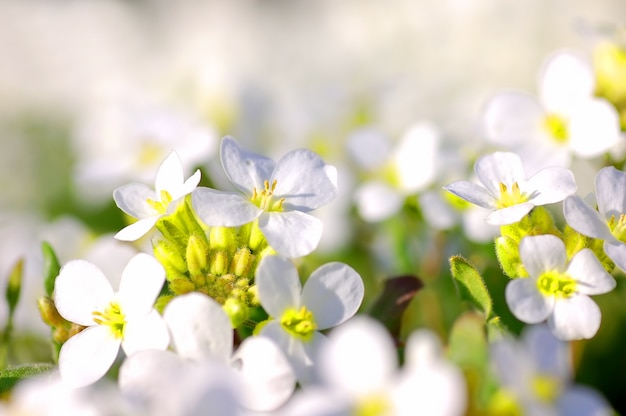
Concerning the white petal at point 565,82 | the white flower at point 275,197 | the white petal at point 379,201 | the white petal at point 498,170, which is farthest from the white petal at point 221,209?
the white petal at point 565,82

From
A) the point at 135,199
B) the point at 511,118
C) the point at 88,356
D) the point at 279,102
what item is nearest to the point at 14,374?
the point at 88,356

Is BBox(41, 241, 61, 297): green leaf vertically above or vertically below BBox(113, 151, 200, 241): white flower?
below

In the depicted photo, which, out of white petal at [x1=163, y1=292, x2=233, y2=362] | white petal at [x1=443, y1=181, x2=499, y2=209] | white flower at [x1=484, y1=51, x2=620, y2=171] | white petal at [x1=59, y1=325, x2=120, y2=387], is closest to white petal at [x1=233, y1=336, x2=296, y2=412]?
white petal at [x1=163, y1=292, x2=233, y2=362]

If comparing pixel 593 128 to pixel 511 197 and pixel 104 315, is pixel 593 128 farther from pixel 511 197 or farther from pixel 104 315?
pixel 104 315

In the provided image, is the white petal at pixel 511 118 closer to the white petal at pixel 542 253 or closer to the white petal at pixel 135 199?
the white petal at pixel 542 253

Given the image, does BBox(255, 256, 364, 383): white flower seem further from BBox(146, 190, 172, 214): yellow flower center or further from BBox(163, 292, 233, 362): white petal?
BBox(146, 190, 172, 214): yellow flower center
